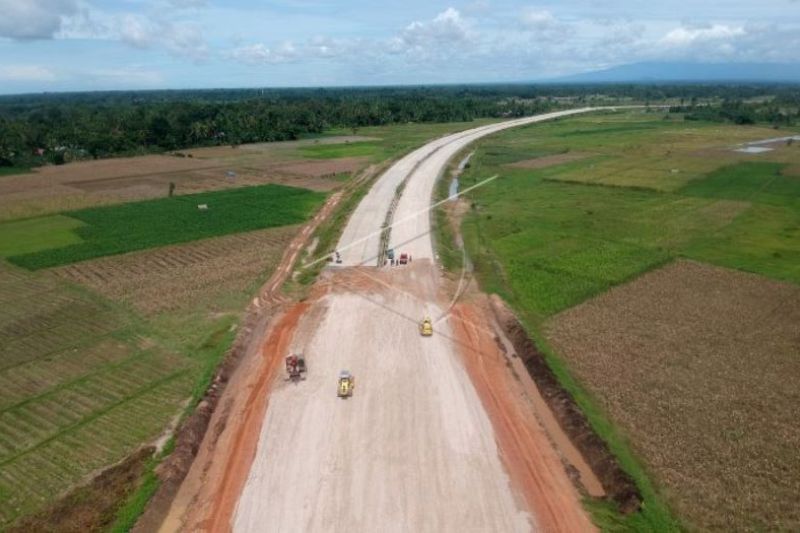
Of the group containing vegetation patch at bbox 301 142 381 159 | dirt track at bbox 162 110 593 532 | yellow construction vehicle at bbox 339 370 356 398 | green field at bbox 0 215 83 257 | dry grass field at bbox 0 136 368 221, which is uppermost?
vegetation patch at bbox 301 142 381 159

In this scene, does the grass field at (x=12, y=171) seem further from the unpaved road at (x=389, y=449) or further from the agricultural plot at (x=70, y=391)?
the unpaved road at (x=389, y=449)

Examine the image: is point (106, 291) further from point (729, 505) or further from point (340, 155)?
point (340, 155)

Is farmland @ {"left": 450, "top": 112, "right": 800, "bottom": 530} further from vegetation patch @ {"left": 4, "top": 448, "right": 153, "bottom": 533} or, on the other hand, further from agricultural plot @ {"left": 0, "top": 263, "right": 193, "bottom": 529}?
agricultural plot @ {"left": 0, "top": 263, "right": 193, "bottom": 529}

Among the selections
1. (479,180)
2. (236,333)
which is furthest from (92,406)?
(479,180)

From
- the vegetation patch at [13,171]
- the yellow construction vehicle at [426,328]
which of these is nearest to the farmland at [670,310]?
the yellow construction vehicle at [426,328]

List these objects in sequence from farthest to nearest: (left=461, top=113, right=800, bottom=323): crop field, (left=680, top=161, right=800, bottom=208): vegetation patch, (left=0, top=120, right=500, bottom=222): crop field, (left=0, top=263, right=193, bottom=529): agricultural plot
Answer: (left=0, top=120, right=500, bottom=222): crop field → (left=680, top=161, right=800, bottom=208): vegetation patch → (left=461, top=113, right=800, bottom=323): crop field → (left=0, top=263, right=193, bottom=529): agricultural plot

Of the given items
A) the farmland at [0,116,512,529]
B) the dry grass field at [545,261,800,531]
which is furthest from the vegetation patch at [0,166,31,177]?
the dry grass field at [545,261,800,531]

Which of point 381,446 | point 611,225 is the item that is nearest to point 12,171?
point 611,225

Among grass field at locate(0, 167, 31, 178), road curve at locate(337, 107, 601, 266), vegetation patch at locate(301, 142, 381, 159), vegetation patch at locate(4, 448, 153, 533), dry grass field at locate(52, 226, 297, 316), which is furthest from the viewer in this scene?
vegetation patch at locate(301, 142, 381, 159)
